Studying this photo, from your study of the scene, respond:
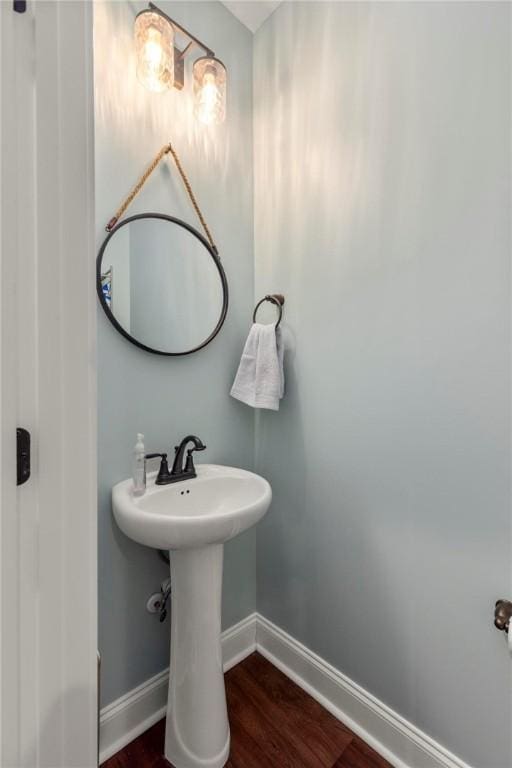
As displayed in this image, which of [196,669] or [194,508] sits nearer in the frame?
[196,669]

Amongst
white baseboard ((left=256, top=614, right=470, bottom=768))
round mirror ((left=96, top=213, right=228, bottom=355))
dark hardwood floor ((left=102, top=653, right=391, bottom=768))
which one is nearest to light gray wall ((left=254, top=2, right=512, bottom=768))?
white baseboard ((left=256, top=614, right=470, bottom=768))

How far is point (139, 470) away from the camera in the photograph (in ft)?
3.63

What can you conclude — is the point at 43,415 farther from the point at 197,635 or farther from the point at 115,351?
the point at 197,635

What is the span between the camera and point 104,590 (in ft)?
3.68

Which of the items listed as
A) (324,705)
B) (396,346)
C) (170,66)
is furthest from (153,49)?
(324,705)

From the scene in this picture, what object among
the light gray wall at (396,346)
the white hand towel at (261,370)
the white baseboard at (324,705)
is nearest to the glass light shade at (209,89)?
the light gray wall at (396,346)

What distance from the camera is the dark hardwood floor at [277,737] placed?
3.58 ft

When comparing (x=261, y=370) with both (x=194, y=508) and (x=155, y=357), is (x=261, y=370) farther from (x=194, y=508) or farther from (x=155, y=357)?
(x=194, y=508)

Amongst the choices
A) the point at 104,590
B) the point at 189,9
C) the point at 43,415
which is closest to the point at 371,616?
the point at 104,590

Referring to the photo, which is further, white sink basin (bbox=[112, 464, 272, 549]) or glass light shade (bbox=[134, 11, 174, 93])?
glass light shade (bbox=[134, 11, 174, 93])

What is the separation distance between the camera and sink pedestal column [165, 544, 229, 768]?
1.06 metres

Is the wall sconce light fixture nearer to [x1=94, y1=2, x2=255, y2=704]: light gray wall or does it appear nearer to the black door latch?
[x1=94, y1=2, x2=255, y2=704]: light gray wall

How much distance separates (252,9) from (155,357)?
1490 mm

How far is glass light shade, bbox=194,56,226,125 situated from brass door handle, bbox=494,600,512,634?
5.77 ft
